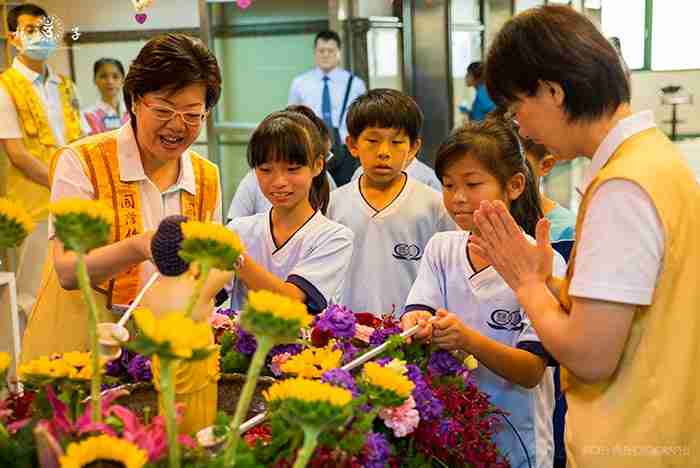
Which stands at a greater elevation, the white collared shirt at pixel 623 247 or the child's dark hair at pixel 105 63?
the child's dark hair at pixel 105 63

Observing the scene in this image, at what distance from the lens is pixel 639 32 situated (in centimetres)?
787

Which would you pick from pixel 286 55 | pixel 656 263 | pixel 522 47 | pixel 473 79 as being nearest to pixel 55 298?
pixel 522 47

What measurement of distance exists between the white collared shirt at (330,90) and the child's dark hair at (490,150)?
3691mm

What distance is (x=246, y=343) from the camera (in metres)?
1.58

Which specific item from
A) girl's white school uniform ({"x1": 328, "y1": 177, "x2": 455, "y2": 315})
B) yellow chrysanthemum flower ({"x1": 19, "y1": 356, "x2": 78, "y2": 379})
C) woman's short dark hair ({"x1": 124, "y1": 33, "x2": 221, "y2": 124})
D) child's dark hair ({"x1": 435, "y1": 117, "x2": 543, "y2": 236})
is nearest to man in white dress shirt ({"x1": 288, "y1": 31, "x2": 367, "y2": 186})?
girl's white school uniform ({"x1": 328, "y1": 177, "x2": 455, "y2": 315})

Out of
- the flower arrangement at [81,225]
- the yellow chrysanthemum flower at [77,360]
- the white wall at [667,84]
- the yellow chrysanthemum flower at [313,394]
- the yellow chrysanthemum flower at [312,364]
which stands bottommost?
the white wall at [667,84]

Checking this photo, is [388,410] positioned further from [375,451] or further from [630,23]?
[630,23]

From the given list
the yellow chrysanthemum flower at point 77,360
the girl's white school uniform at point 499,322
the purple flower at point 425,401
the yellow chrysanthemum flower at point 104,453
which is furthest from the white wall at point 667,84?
the yellow chrysanthemum flower at point 104,453

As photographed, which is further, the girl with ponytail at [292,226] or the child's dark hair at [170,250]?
the girl with ponytail at [292,226]

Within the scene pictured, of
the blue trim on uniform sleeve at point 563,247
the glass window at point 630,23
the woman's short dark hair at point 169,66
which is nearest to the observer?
the woman's short dark hair at point 169,66

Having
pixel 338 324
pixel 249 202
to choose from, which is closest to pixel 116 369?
pixel 338 324

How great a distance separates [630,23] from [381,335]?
276 inches

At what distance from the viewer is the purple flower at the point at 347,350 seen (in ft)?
4.70

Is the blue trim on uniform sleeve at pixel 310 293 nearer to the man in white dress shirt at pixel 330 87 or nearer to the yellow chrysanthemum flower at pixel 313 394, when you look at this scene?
the yellow chrysanthemum flower at pixel 313 394
